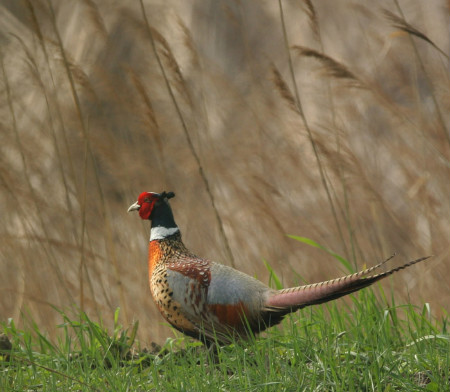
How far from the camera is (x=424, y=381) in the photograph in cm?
303

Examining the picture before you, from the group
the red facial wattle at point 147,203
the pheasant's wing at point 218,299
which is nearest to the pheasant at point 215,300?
the pheasant's wing at point 218,299

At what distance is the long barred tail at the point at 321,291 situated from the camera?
10.2 feet

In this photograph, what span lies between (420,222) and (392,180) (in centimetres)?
47

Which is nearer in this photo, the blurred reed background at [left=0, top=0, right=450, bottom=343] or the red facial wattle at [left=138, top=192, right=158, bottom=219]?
the red facial wattle at [left=138, top=192, right=158, bottom=219]

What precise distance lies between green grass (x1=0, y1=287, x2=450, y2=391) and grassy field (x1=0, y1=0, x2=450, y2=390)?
3 cm

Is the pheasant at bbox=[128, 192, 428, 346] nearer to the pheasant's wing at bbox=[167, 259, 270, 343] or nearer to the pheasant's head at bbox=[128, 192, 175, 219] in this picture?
the pheasant's wing at bbox=[167, 259, 270, 343]

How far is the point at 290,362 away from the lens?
339cm

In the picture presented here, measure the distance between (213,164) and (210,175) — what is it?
14cm

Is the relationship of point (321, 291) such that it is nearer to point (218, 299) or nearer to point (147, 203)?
point (218, 299)

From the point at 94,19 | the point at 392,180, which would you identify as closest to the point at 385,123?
the point at 392,180

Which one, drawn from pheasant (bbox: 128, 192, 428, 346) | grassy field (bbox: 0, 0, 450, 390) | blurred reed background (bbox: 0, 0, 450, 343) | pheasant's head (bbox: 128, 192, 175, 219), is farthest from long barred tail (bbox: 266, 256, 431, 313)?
pheasant's head (bbox: 128, 192, 175, 219)

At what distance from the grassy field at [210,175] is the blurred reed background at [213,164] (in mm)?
14

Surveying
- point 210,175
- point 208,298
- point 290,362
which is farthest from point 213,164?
point 290,362

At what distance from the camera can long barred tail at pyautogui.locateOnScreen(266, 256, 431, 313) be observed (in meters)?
3.12
